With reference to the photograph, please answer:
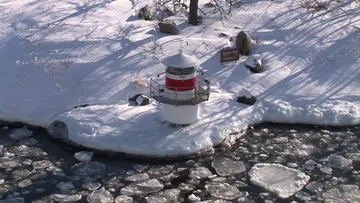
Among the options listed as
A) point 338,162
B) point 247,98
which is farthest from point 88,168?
point 338,162

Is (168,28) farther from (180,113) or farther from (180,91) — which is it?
(180,91)

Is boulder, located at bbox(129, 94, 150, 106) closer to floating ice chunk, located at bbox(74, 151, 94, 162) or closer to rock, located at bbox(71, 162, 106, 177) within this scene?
floating ice chunk, located at bbox(74, 151, 94, 162)

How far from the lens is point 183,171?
36.3ft

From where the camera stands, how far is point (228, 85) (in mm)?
13703

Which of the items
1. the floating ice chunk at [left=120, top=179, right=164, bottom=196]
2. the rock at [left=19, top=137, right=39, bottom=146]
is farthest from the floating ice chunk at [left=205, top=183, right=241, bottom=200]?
the rock at [left=19, top=137, right=39, bottom=146]

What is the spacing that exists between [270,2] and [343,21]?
2.11 metres

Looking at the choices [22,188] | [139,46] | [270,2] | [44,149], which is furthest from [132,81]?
[270,2]

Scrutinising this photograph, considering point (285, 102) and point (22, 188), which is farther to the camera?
point (285, 102)

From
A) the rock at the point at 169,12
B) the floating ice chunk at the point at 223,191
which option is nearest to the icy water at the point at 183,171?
the floating ice chunk at the point at 223,191

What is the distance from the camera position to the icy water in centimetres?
1032

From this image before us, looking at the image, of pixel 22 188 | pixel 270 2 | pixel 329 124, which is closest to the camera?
pixel 22 188

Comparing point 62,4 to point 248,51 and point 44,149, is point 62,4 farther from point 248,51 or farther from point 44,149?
point 44,149

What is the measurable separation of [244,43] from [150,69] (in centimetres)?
228

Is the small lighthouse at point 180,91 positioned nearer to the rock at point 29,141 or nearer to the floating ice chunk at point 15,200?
the rock at point 29,141
